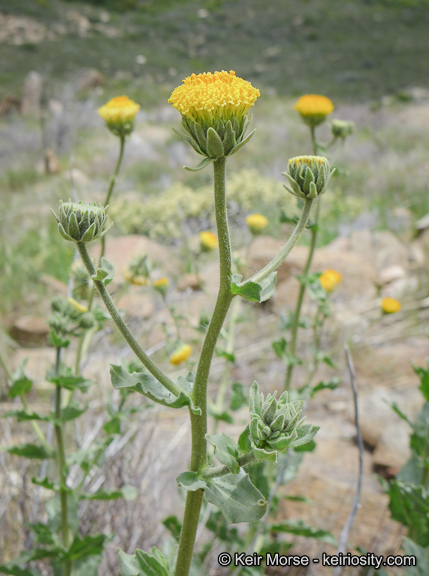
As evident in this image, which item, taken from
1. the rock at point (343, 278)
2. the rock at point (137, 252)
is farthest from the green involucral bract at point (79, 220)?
the rock at point (137, 252)

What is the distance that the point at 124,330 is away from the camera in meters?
0.98

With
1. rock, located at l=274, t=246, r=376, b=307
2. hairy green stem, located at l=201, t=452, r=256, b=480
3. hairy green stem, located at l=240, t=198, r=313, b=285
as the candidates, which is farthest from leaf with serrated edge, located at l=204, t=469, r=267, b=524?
rock, located at l=274, t=246, r=376, b=307

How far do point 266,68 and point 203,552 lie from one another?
103 feet

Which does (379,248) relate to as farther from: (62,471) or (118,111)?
(62,471)

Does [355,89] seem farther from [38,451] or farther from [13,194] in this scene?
[38,451]

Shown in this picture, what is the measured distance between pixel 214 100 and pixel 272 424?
66 cm

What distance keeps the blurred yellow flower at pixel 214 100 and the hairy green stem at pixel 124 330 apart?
0.37 meters

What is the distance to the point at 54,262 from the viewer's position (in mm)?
5277

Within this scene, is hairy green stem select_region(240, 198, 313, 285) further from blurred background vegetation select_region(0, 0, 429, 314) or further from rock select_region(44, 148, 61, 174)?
rock select_region(44, 148, 61, 174)

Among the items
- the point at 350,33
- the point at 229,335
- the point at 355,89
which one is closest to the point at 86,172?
the point at 229,335

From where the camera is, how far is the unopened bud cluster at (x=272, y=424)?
3.08 feet

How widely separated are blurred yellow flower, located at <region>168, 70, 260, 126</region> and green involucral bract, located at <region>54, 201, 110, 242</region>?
0.28 meters

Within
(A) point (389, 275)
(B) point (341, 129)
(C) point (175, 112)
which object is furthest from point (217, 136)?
(C) point (175, 112)

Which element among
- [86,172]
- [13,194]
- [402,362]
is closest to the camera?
[402,362]
